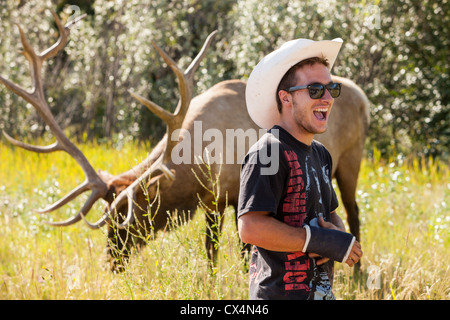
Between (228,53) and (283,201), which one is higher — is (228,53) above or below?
above

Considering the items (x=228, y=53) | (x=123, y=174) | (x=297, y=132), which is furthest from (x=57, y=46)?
(x=228, y=53)

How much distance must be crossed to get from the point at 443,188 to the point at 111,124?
5576 mm

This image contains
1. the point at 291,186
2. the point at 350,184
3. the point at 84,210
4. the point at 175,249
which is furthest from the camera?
the point at 350,184

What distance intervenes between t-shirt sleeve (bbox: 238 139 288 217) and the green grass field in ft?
2.82

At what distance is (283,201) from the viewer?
196cm

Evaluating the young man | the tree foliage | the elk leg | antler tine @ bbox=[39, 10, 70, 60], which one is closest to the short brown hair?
the young man

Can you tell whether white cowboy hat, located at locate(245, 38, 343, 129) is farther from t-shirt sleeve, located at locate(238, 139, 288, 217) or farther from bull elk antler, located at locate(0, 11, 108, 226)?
bull elk antler, located at locate(0, 11, 108, 226)

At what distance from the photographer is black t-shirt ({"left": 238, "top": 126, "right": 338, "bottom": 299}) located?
1.85 m

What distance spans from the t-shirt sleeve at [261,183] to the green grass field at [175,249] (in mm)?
860

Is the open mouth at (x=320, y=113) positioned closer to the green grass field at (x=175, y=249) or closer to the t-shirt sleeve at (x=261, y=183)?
the t-shirt sleeve at (x=261, y=183)

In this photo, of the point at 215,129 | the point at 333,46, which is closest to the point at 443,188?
the point at 215,129

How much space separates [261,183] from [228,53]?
24.9 ft

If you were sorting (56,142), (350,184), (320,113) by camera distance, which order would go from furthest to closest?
(350,184) < (56,142) < (320,113)

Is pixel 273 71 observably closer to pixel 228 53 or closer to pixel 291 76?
pixel 291 76
